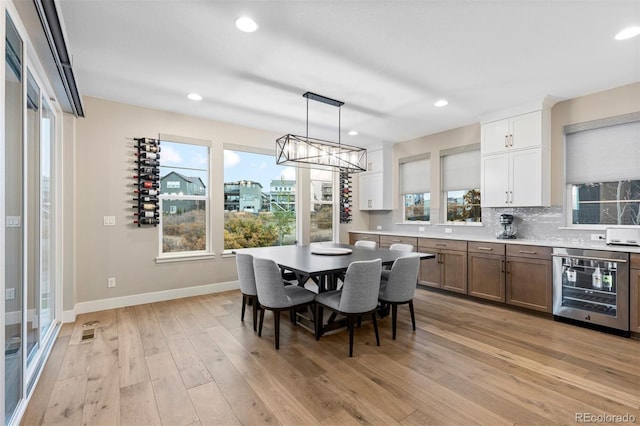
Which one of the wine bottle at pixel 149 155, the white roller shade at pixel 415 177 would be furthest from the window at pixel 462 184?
the wine bottle at pixel 149 155

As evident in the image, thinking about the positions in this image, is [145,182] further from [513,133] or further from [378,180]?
[513,133]

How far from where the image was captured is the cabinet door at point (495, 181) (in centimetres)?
431

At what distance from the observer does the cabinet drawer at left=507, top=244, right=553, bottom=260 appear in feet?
12.0

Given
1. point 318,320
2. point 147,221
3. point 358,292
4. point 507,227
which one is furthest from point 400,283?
point 147,221

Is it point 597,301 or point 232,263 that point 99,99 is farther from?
point 597,301

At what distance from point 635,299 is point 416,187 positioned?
3.41m

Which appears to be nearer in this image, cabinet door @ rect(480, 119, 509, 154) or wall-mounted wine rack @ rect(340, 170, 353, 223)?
cabinet door @ rect(480, 119, 509, 154)

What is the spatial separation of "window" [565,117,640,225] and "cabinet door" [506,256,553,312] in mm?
880

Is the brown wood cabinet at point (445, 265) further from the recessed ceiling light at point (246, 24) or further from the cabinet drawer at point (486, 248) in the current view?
the recessed ceiling light at point (246, 24)

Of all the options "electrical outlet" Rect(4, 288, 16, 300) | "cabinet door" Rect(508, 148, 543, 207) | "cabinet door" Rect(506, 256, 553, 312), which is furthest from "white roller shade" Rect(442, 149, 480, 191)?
"electrical outlet" Rect(4, 288, 16, 300)

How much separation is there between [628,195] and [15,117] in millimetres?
5755

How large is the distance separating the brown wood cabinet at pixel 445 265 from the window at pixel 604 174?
1.43 m

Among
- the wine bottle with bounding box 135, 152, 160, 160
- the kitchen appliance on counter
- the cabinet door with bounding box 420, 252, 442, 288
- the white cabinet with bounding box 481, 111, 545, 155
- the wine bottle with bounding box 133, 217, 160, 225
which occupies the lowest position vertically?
the cabinet door with bounding box 420, 252, 442, 288
